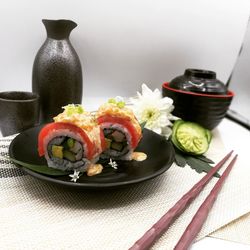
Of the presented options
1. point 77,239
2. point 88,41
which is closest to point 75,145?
point 77,239

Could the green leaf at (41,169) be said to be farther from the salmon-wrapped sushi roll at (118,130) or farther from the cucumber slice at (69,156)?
the salmon-wrapped sushi roll at (118,130)

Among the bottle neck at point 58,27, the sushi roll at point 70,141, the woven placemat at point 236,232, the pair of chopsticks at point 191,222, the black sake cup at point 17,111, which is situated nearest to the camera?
the pair of chopsticks at point 191,222

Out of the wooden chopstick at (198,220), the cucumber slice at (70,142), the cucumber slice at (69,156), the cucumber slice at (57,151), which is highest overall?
the cucumber slice at (70,142)

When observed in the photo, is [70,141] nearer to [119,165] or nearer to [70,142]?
[70,142]

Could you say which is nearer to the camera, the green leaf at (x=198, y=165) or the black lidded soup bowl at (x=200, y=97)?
the green leaf at (x=198, y=165)

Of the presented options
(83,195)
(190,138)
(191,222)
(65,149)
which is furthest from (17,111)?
(191,222)

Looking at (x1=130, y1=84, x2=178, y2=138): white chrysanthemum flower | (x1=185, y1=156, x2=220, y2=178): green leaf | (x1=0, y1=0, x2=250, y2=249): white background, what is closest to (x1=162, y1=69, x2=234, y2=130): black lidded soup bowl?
(x1=130, y1=84, x2=178, y2=138): white chrysanthemum flower

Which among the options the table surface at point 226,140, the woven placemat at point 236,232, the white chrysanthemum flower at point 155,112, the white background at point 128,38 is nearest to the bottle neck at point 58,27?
the white background at point 128,38
